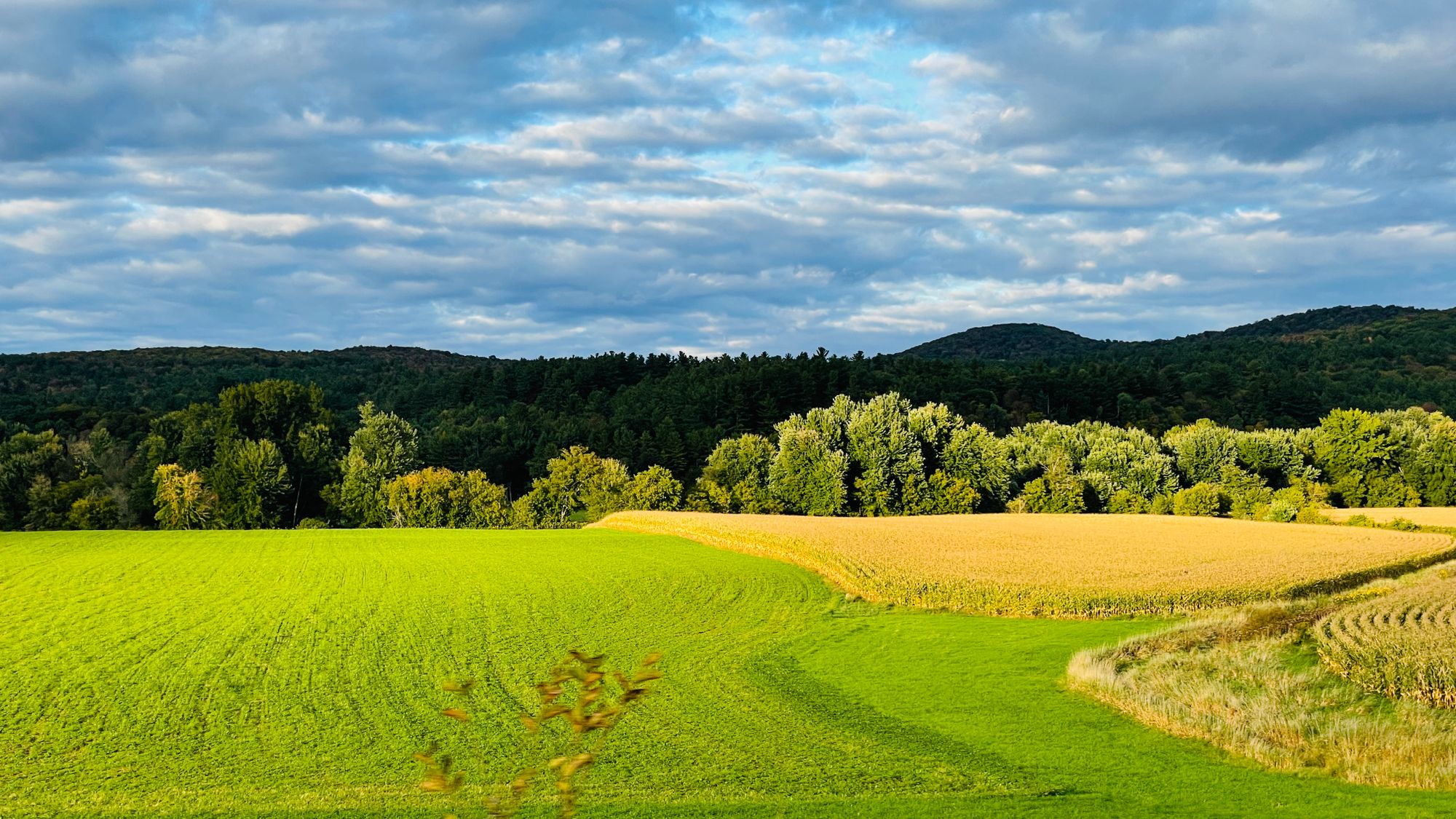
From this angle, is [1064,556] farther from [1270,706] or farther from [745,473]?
[745,473]

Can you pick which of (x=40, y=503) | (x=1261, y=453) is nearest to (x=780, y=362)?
(x=1261, y=453)

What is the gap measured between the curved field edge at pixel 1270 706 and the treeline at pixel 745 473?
176 feet

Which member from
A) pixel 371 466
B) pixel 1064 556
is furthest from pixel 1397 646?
pixel 371 466

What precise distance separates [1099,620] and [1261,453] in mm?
64473

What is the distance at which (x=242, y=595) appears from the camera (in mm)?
31000

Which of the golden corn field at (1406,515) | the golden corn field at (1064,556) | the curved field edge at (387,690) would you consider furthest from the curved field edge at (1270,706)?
the golden corn field at (1406,515)

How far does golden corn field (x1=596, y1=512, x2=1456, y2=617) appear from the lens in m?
31.1

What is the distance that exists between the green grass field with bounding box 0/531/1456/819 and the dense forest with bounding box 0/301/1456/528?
155 feet

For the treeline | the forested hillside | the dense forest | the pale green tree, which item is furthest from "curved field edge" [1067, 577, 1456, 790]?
the forested hillside

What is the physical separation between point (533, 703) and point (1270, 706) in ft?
45.1

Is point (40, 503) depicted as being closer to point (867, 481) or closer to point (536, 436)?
point (536, 436)

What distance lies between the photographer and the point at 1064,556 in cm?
4172

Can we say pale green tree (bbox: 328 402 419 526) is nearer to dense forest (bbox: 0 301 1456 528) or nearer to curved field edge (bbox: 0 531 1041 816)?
dense forest (bbox: 0 301 1456 528)

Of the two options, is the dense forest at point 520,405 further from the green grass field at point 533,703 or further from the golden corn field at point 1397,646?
the golden corn field at point 1397,646
